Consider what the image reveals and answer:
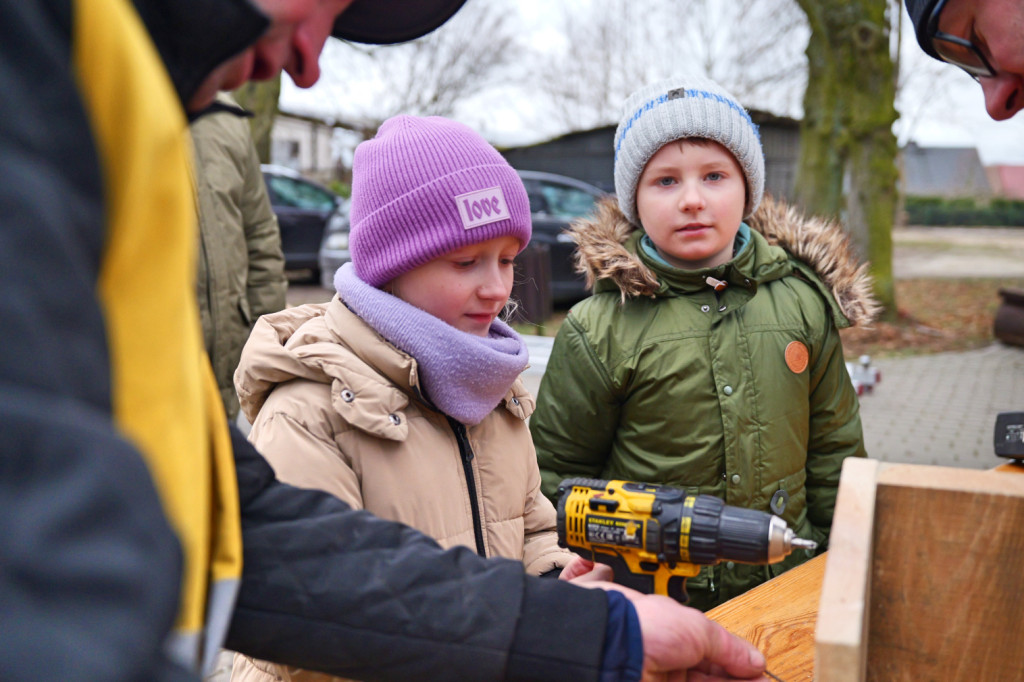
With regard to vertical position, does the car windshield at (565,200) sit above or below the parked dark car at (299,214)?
above

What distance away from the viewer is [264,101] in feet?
32.5

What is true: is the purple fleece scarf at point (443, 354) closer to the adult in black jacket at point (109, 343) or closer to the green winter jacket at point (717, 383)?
the green winter jacket at point (717, 383)

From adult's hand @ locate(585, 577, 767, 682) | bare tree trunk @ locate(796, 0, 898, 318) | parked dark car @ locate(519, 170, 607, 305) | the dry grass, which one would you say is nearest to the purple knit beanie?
adult's hand @ locate(585, 577, 767, 682)

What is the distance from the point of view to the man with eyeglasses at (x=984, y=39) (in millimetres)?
1719

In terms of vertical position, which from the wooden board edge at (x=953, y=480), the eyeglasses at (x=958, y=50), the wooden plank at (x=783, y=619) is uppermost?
the eyeglasses at (x=958, y=50)

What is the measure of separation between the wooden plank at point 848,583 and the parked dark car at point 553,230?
990cm

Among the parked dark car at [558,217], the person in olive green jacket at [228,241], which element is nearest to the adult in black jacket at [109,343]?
the person in olive green jacket at [228,241]

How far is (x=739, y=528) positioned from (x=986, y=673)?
398 millimetres

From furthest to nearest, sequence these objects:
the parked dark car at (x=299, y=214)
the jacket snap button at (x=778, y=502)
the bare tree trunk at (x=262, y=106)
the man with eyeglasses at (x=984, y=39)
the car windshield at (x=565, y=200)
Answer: the parked dark car at (x=299, y=214)
the car windshield at (x=565, y=200)
the bare tree trunk at (x=262, y=106)
the jacket snap button at (x=778, y=502)
the man with eyeglasses at (x=984, y=39)

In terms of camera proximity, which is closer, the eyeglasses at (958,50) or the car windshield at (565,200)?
the eyeglasses at (958,50)

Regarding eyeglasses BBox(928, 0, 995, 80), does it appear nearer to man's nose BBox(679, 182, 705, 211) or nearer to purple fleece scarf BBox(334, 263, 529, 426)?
man's nose BBox(679, 182, 705, 211)

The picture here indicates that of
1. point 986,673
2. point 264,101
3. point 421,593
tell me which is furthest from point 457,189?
point 264,101

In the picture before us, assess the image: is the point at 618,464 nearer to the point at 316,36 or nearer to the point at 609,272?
the point at 609,272

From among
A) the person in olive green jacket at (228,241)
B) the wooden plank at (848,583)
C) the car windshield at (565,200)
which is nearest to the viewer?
the wooden plank at (848,583)
